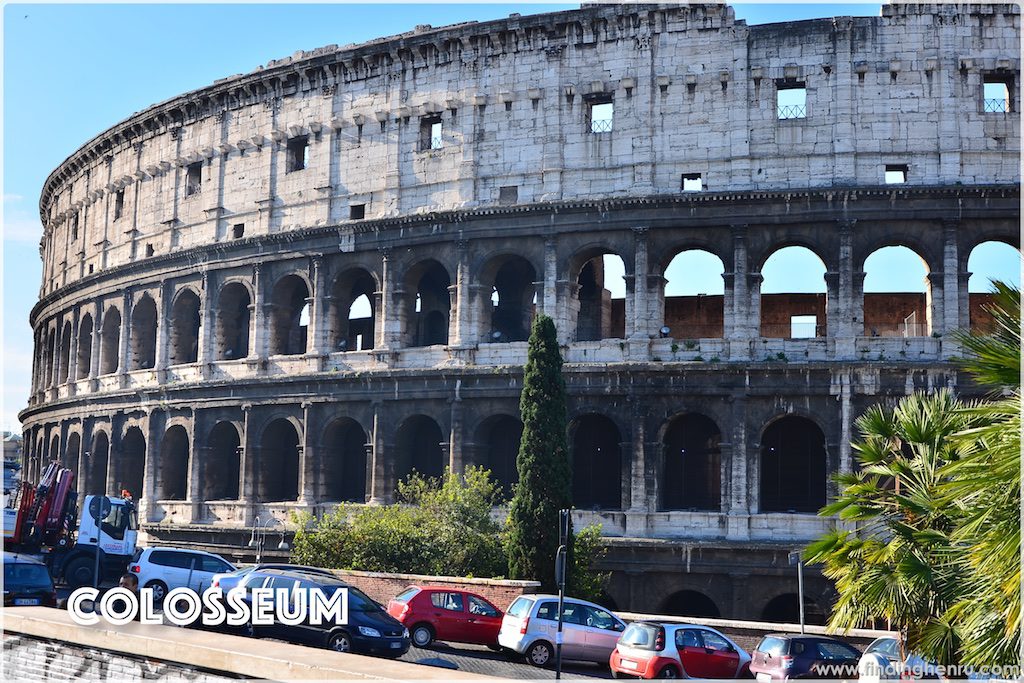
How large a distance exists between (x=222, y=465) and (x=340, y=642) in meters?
20.8

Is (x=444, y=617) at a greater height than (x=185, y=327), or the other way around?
(x=185, y=327)

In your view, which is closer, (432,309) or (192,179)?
(432,309)

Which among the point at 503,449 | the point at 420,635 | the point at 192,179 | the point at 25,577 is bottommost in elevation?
the point at 420,635

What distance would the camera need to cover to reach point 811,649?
21.5m

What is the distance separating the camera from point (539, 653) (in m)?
24.0

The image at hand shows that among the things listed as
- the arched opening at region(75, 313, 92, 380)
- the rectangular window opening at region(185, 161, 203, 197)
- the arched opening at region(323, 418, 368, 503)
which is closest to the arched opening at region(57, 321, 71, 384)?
the arched opening at region(75, 313, 92, 380)

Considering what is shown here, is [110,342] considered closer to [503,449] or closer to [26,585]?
[503,449]

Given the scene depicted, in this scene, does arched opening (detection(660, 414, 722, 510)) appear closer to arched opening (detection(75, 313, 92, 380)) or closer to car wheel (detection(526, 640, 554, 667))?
car wheel (detection(526, 640, 554, 667))

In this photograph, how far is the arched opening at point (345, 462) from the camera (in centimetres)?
3881

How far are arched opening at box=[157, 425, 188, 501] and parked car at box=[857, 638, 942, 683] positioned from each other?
28.9 meters

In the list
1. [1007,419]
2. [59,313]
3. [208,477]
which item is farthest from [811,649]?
[59,313]

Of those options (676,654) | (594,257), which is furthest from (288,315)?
(676,654)

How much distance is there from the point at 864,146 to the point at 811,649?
16.6m

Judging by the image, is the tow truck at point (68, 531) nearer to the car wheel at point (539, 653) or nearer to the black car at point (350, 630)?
the black car at point (350, 630)
